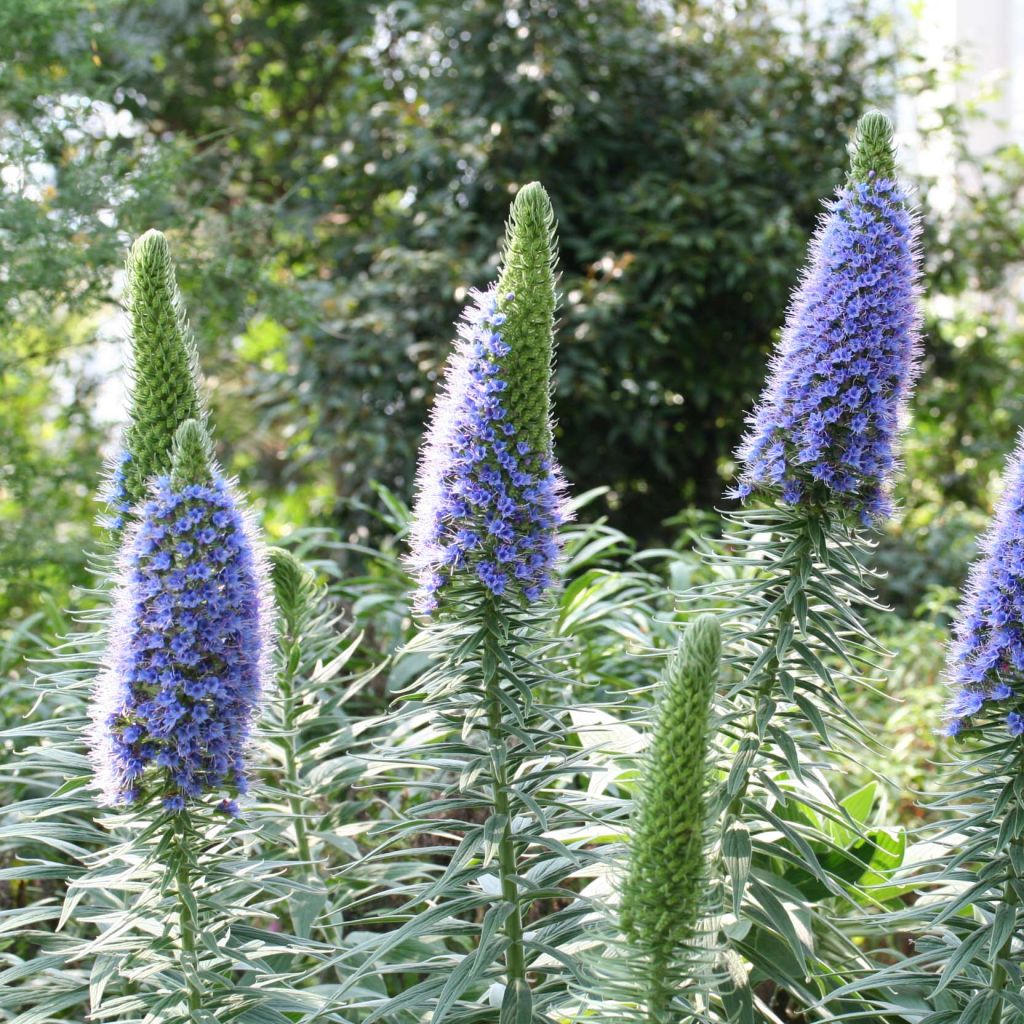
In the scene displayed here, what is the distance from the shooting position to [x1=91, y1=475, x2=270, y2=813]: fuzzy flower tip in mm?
2389

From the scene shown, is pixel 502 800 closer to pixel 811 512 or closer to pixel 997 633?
pixel 811 512

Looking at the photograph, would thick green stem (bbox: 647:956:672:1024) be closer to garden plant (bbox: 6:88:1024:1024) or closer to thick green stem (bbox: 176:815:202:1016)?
garden plant (bbox: 6:88:1024:1024)

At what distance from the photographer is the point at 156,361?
105 inches

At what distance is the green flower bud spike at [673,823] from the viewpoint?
212 cm

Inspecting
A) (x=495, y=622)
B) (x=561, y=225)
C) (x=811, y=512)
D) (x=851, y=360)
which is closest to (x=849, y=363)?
(x=851, y=360)

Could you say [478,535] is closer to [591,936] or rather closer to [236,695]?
[236,695]

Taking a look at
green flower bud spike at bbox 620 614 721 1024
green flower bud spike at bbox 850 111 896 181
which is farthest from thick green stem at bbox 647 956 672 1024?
green flower bud spike at bbox 850 111 896 181

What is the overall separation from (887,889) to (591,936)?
1417 mm

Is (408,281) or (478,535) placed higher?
(408,281)

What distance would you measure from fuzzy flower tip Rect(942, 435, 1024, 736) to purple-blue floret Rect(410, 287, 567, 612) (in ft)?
3.04

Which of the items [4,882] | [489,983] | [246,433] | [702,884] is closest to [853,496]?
[702,884]

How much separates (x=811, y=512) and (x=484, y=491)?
0.81 metres

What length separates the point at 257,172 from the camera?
334 inches

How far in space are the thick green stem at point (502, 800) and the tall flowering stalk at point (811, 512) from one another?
1.56ft
